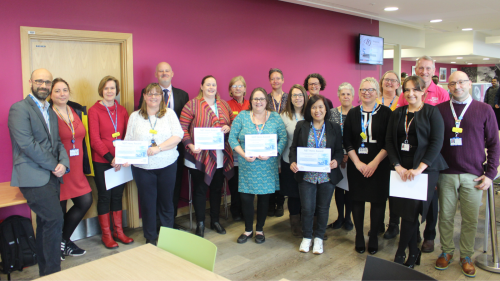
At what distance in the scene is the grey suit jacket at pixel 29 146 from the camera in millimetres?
2473

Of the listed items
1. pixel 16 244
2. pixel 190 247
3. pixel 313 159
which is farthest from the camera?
pixel 313 159

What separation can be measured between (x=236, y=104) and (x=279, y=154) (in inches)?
38.5

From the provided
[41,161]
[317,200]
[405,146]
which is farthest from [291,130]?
[41,161]

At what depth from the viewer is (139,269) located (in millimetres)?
1529

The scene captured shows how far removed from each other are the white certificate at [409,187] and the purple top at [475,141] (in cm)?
35

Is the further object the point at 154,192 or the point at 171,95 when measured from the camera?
the point at 171,95

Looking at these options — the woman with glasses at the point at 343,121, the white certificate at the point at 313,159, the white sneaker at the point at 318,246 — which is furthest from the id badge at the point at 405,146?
the white sneaker at the point at 318,246

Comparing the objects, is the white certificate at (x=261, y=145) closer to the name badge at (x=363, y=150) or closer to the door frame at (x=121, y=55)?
the name badge at (x=363, y=150)

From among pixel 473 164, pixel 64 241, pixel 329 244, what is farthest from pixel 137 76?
pixel 473 164

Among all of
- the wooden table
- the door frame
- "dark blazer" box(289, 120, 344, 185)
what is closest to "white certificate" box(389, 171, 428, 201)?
"dark blazer" box(289, 120, 344, 185)

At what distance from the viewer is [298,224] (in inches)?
146

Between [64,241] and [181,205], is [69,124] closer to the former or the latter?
[64,241]

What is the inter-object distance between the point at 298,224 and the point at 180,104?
1.83 m

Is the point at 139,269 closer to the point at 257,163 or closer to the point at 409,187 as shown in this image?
the point at 257,163
